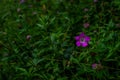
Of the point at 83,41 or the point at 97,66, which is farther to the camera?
the point at 83,41

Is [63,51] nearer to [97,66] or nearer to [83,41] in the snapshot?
[83,41]

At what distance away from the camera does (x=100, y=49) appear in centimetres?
249

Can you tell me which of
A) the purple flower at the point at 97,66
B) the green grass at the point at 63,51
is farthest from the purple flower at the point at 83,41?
the purple flower at the point at 97,66

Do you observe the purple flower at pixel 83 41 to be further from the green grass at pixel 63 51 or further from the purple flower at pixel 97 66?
the purple flower at pixel 97 66

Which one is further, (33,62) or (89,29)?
(89,29)

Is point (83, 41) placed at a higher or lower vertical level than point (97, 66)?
higher

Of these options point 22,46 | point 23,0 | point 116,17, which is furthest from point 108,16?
point 23,0

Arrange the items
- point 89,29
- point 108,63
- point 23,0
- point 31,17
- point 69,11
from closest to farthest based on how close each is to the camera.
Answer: point 108,63 < point 89,29 < point 69,11 < point 31,17 < point 23,0

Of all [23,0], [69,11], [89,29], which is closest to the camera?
[89,29]

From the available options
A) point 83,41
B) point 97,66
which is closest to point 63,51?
point 83,41

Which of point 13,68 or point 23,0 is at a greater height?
point 23,0

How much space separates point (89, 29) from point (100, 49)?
71cm

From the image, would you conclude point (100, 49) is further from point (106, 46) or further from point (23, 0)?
point (23, 0)

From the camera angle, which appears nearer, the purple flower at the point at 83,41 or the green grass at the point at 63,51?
the green grass at the point at 63,51
